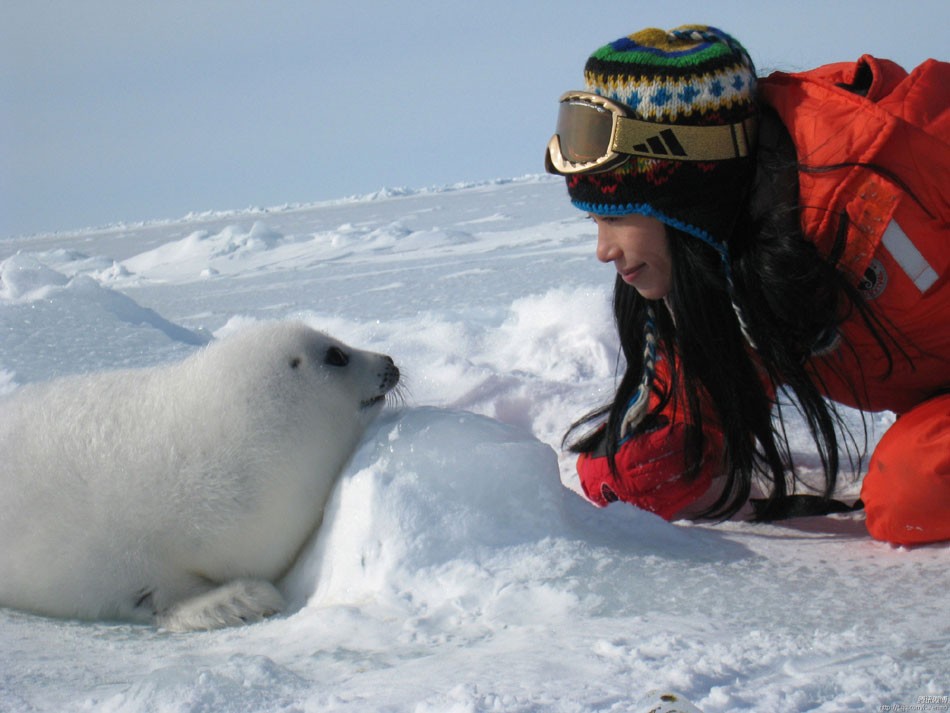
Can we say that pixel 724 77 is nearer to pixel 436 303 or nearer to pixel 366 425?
pixel 366 425

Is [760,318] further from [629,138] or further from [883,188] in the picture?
[629,138]

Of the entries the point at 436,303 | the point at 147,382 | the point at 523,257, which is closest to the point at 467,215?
the point at 523,257

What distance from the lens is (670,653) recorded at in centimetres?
121

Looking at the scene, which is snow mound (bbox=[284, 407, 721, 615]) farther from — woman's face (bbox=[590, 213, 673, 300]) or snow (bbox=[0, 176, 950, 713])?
woman's face (bbox=[590, 213, 673, 300])

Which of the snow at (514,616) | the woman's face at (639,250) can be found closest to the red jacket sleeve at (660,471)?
the snow at (514,616)

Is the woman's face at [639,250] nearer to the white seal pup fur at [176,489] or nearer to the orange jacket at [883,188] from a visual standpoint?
the orange jacket at [883,188]

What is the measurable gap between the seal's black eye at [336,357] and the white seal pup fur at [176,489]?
4 cm

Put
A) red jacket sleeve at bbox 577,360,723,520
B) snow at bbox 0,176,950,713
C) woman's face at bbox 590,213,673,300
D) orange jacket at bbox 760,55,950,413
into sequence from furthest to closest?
red jacket sleeve at bbox 577,360,723,520 < woman's face at bbox 590,213,673,300 < orange jacket at bbox 760,55,950,413 < snow at bbox 0,176,950,713

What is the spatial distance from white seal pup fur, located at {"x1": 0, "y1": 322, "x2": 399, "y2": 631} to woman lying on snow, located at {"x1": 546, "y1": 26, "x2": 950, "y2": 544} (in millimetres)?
702

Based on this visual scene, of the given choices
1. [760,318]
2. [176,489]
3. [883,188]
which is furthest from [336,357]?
[883,188]

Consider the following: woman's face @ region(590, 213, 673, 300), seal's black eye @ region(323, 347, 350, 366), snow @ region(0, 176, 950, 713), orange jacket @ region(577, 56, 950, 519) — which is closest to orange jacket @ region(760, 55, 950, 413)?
orange jacket @ region(577, 56, 950, 519)

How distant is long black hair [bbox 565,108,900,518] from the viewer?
1.76m

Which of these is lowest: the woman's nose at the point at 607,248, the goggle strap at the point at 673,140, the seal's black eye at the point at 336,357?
the seal's black eye at the point at 336,357

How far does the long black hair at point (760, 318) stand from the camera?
5.78 feet
